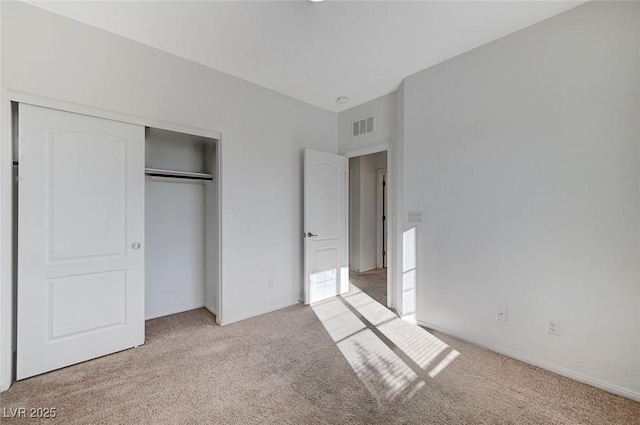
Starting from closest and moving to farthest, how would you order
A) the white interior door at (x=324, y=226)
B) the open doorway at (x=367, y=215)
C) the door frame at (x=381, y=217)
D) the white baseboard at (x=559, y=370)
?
1. the white baseboard at (x=559, y=370)
2. the white interior door at (x=324, y=226)
3. the open doorway at (x=367, y=215)
4. the door frame at (x=381, y=217)

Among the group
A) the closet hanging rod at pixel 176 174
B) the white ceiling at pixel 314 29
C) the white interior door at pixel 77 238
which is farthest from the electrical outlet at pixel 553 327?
the closet hanging rod at pixel 176 174

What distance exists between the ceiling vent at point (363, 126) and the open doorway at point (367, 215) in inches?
65.9

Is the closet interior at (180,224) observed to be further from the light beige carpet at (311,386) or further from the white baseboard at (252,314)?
the light beige carpet at (311,386)

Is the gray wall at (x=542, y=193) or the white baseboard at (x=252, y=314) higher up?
the gray wall at (x=542, y=193)

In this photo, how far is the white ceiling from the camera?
1.99 m

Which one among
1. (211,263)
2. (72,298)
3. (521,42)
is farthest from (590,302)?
(72,298)

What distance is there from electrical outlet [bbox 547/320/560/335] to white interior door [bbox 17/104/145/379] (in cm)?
347

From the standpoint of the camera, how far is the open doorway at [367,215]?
5.56 metres

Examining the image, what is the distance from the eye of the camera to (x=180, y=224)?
10.9ft

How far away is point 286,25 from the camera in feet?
7.18

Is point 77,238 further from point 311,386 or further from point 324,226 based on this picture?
point 324,226

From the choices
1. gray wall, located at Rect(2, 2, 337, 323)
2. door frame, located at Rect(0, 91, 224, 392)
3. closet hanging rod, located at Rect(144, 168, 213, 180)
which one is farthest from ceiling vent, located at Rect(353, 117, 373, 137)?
door frame, located at Rect(0, 91, 224, 392)

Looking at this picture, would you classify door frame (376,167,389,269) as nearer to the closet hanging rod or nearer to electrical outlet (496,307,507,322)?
electrical outlet (496,307,507,322)

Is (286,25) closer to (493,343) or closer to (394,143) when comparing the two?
(394,143)
